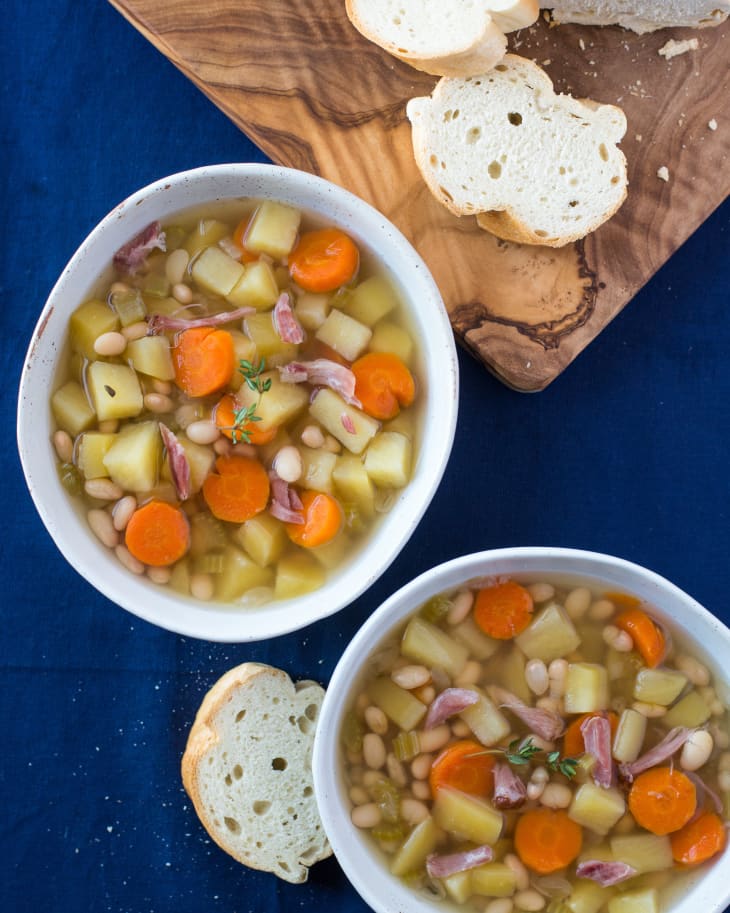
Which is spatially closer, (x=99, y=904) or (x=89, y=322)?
(x=89, y=322)

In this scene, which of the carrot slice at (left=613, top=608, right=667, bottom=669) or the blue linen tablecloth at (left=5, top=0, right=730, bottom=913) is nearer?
the carrot slice at (left=613, top=608, right=667, bottom=669)

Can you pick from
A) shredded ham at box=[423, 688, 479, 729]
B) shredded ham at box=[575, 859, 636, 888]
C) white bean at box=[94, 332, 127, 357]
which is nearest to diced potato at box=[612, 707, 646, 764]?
shredded ham at box=[575, 859, 636, 888]

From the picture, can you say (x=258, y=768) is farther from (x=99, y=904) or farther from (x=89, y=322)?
(x=89, y=322)

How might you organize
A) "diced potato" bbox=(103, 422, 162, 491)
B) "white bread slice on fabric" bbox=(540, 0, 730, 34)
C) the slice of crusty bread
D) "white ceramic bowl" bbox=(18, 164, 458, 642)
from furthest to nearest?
the slice of crusty bread
"white bread slice on fabric" bbox=(540, 0, 730, 34)
"diced potato" bbox=(103, 422, 162, 491)
"white ceramic bowl" bbox=(18, 164, 458, 642)

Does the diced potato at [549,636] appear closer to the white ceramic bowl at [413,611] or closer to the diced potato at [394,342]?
the white ceramic bowl at [413,611]

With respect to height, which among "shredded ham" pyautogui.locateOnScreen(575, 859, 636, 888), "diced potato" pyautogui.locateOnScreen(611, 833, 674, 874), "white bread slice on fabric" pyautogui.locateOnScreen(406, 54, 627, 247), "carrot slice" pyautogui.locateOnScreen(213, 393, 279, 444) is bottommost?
"shredded ham" pyautogui.locateOnScreen(575, 859, 636, 888)

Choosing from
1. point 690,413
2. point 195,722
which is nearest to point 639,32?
point 690,413

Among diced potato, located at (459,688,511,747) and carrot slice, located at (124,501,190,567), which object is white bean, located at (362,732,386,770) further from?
carrot slice, located at (124,501,190,567)
